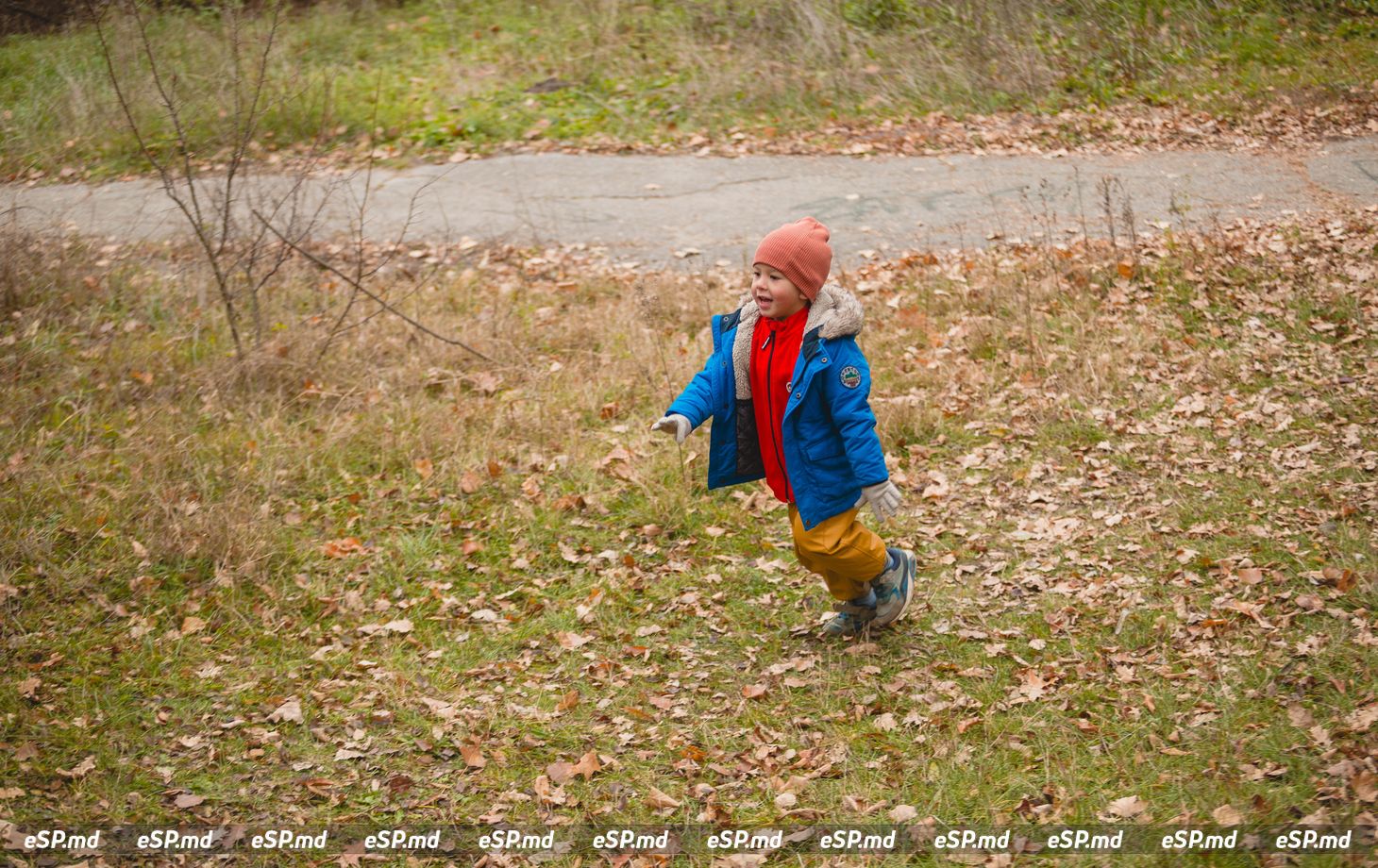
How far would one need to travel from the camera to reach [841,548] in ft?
14.8

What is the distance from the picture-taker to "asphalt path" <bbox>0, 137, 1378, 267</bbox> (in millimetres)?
9859

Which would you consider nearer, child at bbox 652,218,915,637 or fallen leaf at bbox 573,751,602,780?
fallen leaf at bbox 573,751,602,780

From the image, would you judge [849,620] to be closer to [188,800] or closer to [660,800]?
[660,800]

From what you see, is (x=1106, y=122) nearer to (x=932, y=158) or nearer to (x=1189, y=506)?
(x=932, y=158)

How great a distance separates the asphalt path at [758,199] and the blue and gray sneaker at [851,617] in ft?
17.0

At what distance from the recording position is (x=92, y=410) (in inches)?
A: 281

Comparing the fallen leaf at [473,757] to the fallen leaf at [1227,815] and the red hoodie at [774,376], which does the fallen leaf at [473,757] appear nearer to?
the red hoodie at [774,376]

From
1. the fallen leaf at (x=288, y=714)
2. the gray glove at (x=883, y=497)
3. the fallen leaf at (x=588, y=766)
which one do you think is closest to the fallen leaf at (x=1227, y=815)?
the gray glove at (x=883, y=497)

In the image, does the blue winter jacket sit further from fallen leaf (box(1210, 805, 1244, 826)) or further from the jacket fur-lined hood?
fallen leaf (box(1210, 805, 1244, 826))

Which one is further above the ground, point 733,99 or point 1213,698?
point 733,99

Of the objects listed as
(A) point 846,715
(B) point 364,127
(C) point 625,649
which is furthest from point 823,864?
(B) point 364,127

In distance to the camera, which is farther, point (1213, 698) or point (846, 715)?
point (846, 715)

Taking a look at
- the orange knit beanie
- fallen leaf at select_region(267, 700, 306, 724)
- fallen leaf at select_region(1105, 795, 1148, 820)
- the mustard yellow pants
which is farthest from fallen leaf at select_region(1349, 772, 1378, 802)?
fallen leaf at select_region(267, 700, 306, 724)

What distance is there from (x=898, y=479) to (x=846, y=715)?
7.46 feet
